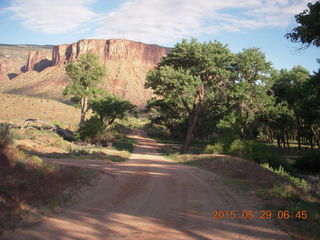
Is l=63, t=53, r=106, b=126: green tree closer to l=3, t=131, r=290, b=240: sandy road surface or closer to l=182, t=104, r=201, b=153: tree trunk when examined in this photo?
l=182, t=104, r=201, b=153: tree trunk

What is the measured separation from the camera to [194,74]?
27.0 m

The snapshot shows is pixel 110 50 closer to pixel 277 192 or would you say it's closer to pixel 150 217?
pixel 277 192

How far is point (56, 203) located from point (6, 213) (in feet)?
4.67

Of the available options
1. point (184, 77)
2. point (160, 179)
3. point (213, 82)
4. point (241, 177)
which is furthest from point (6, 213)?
point (213, 82)

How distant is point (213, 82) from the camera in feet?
86.3

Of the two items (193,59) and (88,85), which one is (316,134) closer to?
(193,59)

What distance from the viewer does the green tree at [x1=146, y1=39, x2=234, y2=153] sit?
80.0 feet

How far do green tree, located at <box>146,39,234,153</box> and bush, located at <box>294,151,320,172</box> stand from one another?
31.8ft

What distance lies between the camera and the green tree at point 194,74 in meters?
24.4

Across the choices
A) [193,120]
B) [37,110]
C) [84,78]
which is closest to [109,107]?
[84,78]

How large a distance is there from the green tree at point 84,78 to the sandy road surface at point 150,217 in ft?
104

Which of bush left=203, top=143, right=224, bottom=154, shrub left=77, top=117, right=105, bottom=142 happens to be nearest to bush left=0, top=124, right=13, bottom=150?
bush left=203, top=143, right=224, bottom=154

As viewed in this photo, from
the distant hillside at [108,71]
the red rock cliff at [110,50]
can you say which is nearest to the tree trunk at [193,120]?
the distant hillside at [108,71]
